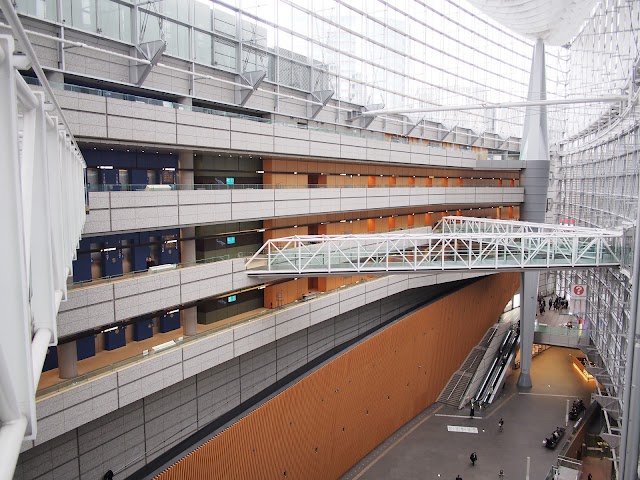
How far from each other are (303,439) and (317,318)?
4.25 m

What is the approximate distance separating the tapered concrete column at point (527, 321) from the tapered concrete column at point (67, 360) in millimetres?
26363

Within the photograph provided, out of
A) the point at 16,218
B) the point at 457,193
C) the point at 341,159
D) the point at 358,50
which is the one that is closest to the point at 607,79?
the point at 457,193

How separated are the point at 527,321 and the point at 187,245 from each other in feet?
76.3

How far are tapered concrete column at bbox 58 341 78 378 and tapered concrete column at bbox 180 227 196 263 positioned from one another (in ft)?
16.1

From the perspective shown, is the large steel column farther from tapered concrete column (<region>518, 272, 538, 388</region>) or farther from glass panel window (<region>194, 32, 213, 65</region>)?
glass panel window (<region>194, 32, 213, 65</region>)

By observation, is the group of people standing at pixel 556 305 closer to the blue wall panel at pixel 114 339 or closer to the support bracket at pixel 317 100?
the support bracket at pixel 317 100

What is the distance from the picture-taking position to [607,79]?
28125 millimetres

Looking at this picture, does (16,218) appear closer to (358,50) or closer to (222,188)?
(222,188)

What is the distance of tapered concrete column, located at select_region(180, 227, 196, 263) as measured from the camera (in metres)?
16.9

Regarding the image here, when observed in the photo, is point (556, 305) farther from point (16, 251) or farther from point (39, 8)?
point (16, 251)

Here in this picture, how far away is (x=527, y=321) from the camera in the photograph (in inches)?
1308

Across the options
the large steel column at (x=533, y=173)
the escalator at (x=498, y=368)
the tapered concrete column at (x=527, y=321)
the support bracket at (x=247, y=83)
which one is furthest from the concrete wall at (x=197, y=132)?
the escalator at (x=498, y=368)

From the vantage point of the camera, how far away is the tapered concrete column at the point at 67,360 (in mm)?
12672

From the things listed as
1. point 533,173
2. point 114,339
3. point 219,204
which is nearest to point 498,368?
point 533,173
